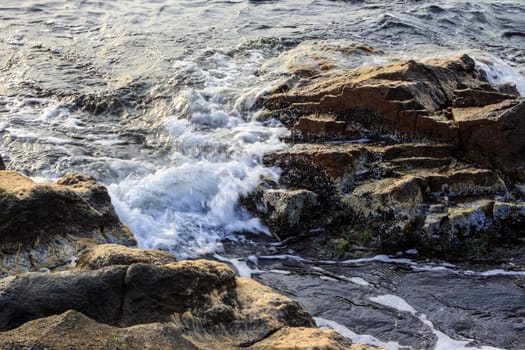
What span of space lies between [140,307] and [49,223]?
2076 mm

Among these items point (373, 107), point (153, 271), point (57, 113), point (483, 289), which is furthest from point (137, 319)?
point (57, 113)

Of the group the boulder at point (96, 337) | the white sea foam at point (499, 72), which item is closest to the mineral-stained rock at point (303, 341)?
the boulder at point (96, 337)

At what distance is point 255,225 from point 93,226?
8.69 feet

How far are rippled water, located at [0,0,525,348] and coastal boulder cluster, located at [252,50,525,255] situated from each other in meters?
0.55

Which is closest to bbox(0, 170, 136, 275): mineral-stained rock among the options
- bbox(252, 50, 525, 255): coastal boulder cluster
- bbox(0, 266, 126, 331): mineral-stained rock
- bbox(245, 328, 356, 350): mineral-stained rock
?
bbox(0, 266, 126, 331): mineral-stained rock

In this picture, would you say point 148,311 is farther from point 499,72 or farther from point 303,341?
point 499,72

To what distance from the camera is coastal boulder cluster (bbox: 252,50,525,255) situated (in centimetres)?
759

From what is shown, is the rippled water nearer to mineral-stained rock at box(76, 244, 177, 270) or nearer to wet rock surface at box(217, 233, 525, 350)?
wet rock surface at box(217, 233, 525, 350)

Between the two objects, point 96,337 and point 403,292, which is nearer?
point 96,337

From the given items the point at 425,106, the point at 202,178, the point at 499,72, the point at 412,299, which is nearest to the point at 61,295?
the point at 412,299

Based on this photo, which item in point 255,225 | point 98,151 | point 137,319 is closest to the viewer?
point 137,319

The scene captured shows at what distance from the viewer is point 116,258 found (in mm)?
4445

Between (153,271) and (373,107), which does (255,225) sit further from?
(153,271)

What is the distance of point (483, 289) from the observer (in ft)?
22.0
